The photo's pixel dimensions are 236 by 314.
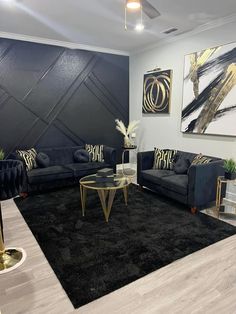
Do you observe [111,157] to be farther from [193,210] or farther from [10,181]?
[10,181]

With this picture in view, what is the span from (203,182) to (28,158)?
2983 millimetres

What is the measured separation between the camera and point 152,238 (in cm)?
271

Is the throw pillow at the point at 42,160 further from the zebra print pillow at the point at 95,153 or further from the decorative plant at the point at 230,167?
the decorative plant at the point at 230,167

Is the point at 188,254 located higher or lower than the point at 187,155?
lower

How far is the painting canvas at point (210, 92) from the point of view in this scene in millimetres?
3637

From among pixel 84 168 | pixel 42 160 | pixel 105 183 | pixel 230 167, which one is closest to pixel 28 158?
pixel 42 160

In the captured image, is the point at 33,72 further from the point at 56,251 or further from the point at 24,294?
the point at 24,294

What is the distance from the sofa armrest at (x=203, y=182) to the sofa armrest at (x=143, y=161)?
1192mm

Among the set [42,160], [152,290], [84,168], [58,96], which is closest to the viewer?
[152,290]

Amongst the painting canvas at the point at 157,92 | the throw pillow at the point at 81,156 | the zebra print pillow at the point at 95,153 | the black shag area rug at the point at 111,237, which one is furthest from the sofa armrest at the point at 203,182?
the throw pillow at the point at 81,156

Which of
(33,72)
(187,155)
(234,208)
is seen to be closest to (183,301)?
(234,208)

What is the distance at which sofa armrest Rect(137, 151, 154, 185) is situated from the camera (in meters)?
4.37

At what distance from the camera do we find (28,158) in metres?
4.27

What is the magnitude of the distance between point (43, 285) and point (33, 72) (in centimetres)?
390
